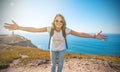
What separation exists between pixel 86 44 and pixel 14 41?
2.49 metres

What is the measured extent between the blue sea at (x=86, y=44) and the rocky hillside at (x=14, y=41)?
0.79ft

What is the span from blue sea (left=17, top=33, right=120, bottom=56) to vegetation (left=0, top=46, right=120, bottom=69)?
22cm

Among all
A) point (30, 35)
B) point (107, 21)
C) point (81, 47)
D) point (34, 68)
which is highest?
point (107, 21)

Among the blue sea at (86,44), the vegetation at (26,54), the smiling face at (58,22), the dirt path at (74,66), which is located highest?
the smiling face at (58,22)

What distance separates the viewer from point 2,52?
638cm

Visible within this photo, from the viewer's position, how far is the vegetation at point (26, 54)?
5.78 metres

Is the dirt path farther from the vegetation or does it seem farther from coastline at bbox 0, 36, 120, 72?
the vegetation

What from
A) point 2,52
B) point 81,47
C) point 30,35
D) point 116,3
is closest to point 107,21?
point 116,3

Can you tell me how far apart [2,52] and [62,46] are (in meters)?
3.38

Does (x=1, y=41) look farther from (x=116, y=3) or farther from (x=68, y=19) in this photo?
(x=116, y=3)

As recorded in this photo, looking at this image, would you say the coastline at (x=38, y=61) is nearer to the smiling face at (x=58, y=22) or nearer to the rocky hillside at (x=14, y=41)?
the rocky hillside at (x=14, y=41)

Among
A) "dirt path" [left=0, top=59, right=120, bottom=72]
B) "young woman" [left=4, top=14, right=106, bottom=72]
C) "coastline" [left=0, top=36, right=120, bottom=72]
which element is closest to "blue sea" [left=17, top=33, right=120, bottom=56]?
"coastline" [left=0, top=36, right=120, bottom=72]

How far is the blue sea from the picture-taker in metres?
6.12

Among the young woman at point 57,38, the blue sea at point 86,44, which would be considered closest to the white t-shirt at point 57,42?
the young woman at point 57,38
